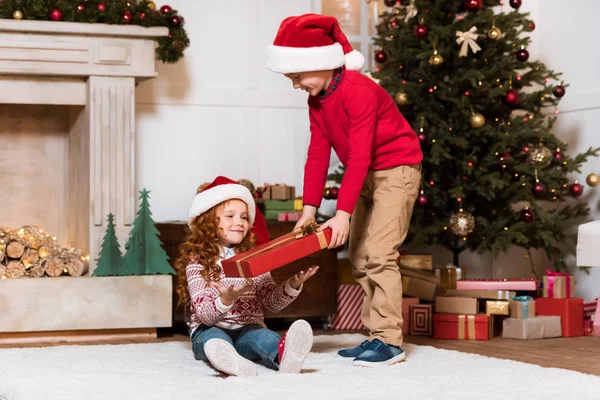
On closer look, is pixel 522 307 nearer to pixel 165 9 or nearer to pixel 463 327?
pixel 463 327

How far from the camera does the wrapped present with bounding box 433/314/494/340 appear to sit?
3.91m

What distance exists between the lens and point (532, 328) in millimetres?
3936

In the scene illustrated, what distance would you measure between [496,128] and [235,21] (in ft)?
4.79

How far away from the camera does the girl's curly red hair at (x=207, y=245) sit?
2.98 metres

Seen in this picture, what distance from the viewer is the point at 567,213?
451 cm

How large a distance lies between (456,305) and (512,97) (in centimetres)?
102

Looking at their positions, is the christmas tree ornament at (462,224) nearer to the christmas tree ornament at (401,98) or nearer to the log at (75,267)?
the christmas tree ornament at (401,98)

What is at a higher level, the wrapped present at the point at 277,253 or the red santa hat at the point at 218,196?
the red santa hat at the point at 218,196

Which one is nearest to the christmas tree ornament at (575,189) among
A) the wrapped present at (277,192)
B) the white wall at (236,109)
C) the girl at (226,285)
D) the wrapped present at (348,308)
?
the white wall at (236,109)

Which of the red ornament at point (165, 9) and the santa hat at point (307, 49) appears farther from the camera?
the red ornament at point (165, 9)

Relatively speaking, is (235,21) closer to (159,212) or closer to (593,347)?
(159,212)

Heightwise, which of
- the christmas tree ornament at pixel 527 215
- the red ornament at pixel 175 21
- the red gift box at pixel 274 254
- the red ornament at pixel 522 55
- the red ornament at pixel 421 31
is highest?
the red ornament at pixel 175 21

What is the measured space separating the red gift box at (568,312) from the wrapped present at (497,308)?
0.24m

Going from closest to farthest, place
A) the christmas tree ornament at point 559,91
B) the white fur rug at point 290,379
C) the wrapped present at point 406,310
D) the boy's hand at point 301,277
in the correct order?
the white fur rug at point 290,379 < the boy's hand at point 301,277 < the wrapped present at point 406,310 < the christmas tree ornament at point 559,91
